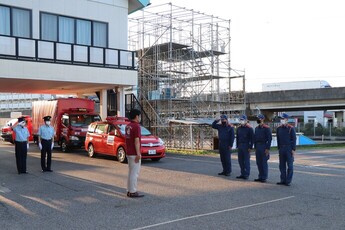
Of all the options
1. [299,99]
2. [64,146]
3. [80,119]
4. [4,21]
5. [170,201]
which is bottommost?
[170,201]

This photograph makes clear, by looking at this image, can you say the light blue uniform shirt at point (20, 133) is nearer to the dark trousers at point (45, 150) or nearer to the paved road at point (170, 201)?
the dark trousers at point (45, 150)

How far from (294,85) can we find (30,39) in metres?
64.7

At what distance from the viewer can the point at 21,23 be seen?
61.4ft

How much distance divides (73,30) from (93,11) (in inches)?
61.6

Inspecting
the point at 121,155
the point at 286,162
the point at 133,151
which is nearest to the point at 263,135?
the point at 286,162

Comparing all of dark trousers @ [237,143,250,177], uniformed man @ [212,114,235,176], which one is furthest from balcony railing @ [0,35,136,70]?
dark trousers @ [237,143,250,177]

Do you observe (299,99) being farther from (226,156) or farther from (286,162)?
(286,162)

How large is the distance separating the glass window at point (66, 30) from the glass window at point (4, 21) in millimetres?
2505

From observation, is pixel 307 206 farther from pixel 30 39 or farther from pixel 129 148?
pixel 30 39

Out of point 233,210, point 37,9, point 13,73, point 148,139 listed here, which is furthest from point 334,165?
point 37,9

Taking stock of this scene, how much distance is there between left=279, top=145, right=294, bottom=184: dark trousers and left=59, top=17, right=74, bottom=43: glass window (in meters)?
13.3

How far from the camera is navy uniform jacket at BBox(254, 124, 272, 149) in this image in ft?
36.0

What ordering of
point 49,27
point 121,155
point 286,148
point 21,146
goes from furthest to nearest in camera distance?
point 49,27
point 121,155
point 21,146
point 286,148

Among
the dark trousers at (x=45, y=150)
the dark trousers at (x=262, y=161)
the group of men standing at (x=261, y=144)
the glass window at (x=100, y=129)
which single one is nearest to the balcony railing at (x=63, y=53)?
the glass window at (x=100, y=129)
